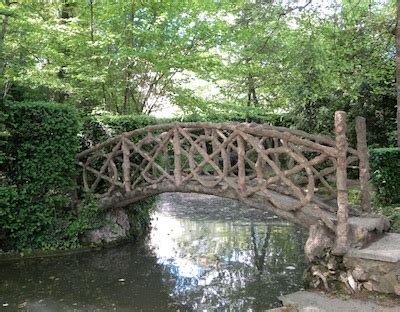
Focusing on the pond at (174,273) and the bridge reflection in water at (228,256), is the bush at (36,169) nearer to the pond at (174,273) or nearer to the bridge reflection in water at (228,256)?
the pond at (174,273)

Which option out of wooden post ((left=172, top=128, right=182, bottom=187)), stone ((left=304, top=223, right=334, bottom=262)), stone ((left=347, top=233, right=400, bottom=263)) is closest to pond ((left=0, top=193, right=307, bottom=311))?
stone ((left=304, top=223, right=334, bottom=262))

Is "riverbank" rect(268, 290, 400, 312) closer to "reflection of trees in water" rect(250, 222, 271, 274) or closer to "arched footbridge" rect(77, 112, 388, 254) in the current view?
"arched footbridge" rect(77, 112, 388, 254)

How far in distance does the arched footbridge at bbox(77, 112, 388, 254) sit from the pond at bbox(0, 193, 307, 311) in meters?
1.08

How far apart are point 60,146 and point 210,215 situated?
178 inches

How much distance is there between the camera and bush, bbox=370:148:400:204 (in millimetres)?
8023

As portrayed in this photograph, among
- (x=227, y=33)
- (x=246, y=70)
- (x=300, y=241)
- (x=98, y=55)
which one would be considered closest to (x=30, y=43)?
(x=98, y=55)

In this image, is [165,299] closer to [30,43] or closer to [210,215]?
[210,215]

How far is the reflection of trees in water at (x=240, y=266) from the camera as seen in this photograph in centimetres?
534

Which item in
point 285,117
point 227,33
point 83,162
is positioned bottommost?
point 83,162

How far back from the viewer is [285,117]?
15500 millimetres

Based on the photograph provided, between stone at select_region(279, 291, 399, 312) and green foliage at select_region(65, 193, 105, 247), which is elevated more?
green foliage at select_region(65, 193, 105, 247)

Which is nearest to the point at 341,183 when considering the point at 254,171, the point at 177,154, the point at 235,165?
the point at 254,171

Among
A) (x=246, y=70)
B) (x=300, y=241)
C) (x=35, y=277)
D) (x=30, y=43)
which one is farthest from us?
(x=246, y=70)

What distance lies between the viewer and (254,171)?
6.15m
